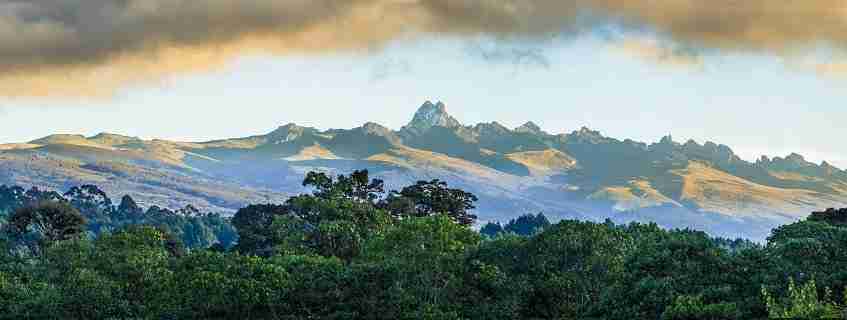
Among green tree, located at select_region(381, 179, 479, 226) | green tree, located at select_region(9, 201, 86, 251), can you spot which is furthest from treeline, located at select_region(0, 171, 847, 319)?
green tree, located at select_region(9, 201, 86, 251)

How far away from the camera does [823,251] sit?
54.9m

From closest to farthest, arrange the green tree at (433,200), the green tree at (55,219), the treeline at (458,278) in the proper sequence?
the treeline at (458,278) < the green tree at (433,200) < the green tree at (55,219)

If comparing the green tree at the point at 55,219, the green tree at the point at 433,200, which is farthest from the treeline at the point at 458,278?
the green tree at the point at 55,219

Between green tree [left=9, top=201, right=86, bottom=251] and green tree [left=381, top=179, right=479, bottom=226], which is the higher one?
green tree [left=381, top=179, right=479, bottom=226]

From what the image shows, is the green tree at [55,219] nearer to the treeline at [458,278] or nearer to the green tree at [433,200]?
the green tree at [433,200]

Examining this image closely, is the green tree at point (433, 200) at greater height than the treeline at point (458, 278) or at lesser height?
greater

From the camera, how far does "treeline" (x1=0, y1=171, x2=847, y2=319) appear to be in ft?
178

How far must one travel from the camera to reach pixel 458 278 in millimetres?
65938

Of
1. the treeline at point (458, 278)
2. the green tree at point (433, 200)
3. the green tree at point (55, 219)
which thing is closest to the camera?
the treeline at point (458, 278)

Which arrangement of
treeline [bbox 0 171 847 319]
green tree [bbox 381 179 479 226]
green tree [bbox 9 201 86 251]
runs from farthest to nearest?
1. green tree [bbox 9 201 86 251]
2. green tree [bbox 381 179 479 226]
3. treeline [bbox 0 171 847 319]

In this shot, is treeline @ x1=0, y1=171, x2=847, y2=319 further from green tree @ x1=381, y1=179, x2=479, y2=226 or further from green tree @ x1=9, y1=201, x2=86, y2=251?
green tree @ x1=9, y1=201, x2=86, y2=251

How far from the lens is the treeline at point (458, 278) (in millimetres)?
54375

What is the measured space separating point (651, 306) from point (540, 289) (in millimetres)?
11419

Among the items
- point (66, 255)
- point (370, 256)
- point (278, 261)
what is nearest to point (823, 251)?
point (370, 256)
